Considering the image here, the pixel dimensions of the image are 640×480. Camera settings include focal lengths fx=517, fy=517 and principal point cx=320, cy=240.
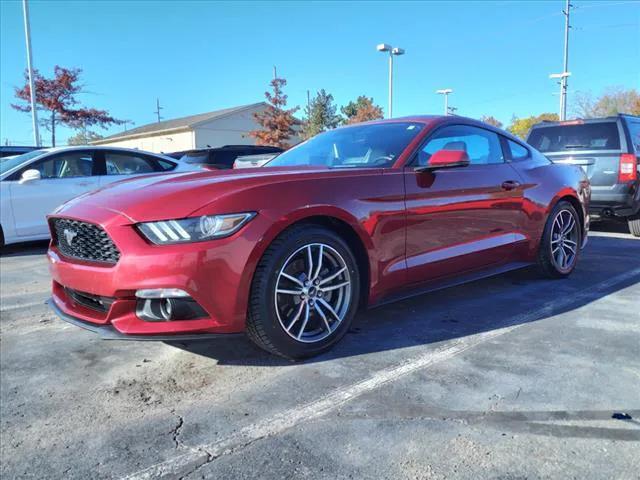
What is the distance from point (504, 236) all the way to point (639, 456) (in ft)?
7.91

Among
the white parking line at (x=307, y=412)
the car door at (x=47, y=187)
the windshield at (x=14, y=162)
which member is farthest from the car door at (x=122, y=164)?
the white parking line at (x=307, y=412)

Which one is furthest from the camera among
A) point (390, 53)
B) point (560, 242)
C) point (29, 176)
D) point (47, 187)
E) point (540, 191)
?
point (390, 53)

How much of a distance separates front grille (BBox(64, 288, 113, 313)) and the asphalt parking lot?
0.41m

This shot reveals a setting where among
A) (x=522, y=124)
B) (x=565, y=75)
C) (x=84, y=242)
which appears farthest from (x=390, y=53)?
(x=522, y=124)

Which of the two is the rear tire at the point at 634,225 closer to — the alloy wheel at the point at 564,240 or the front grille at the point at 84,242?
the alloy wheel at the point at 564,240

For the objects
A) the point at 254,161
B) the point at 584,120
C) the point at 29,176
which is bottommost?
the point at 29,176

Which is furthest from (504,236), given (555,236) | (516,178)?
(555,236)

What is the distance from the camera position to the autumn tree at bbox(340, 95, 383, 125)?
44.0 m

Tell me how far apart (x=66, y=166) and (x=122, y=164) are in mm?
759

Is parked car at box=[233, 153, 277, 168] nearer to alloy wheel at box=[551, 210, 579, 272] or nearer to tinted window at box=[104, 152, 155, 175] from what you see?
tinted window at box=[104, 152, 155, 175]

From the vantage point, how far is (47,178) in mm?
7012

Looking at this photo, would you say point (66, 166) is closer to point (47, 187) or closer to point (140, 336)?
Answer: point (47, 187)

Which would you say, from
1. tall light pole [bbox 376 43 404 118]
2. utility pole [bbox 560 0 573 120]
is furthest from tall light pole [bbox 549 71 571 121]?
tall light pole [bbox 376 43 404 118]

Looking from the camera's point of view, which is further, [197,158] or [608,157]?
[197,158]
